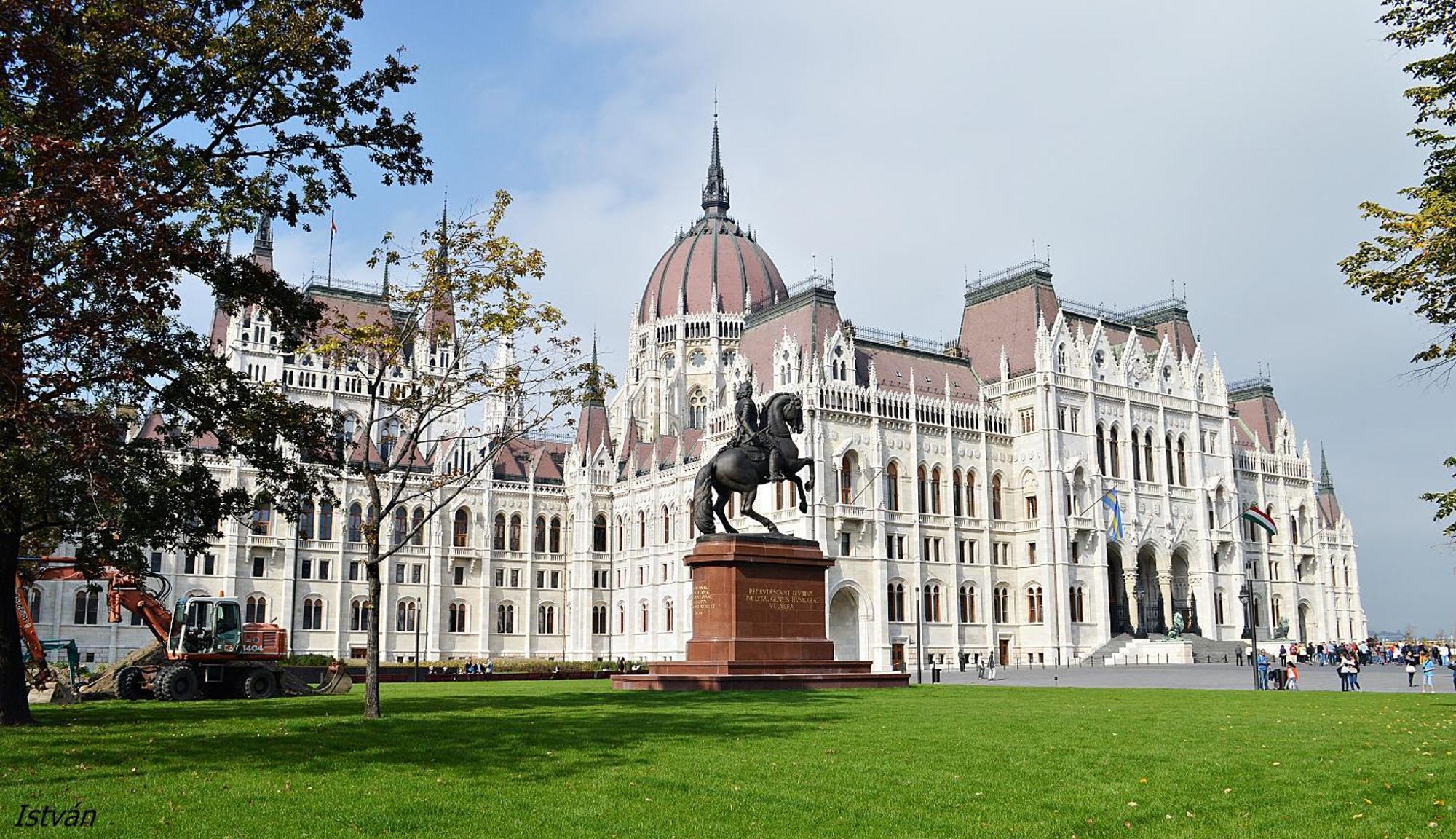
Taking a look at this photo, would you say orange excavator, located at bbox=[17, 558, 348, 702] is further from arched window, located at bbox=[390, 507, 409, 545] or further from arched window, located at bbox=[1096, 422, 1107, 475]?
arched window, located at bbox=[1096, 422, 1107, 475]

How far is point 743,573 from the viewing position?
30.2m

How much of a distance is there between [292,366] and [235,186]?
7208 cm

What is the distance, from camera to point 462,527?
91.5 metres

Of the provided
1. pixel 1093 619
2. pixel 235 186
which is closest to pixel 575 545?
pixel 1093 619

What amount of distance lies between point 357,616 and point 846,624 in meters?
35.4

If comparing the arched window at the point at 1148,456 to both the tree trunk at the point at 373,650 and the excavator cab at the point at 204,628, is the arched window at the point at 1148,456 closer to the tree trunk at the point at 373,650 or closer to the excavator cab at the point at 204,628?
the excavator cab at the point at 204,628

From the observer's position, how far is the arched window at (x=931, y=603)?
76562 millimetres

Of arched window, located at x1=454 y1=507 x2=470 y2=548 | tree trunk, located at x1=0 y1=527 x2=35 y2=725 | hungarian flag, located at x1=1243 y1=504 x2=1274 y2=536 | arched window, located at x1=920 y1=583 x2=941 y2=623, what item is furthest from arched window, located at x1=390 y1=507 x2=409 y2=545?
tree trunk, located at x1=0 y1=527 x2=35 y2=725

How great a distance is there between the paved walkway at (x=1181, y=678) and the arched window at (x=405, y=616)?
36.8 m

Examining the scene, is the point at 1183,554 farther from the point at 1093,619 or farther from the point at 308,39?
the point at 308,39

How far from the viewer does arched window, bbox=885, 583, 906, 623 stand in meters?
74.9

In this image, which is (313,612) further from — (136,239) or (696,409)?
(136,239)

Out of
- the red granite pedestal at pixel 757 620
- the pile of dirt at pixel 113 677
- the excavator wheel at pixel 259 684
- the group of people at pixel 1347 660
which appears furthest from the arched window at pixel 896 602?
the excavator wheel at pixel 259 684

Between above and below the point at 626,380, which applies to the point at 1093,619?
below
